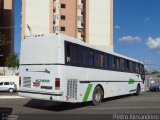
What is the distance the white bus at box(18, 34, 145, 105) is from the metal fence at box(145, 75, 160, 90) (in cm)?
3216

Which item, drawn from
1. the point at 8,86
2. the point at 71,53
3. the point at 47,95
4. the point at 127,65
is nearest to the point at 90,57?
the point at 71,53

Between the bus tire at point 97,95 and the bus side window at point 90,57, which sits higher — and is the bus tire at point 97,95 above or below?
below

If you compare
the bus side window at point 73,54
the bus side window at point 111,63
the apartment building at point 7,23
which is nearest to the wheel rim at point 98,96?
the bus side window at point 111,63

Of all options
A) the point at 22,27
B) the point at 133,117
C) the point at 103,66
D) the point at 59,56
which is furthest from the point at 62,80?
the point at 22,27

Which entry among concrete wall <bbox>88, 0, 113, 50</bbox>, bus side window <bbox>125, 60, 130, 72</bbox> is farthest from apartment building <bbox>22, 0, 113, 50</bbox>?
bus side window <bbox>125, 60, 130, 72</bbox>

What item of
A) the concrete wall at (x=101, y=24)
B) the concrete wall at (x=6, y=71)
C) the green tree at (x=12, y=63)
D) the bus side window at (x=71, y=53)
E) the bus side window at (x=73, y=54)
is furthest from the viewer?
the concrete wall at (x=101, y=24)

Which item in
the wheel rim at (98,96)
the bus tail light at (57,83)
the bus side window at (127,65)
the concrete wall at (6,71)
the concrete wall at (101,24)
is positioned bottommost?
the wheel rim at (98,96)

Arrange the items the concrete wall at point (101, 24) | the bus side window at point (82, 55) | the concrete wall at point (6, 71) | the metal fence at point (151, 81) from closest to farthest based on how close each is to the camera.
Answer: the bus side window at point (82, 55) → the metal fence at point (151, 81) → the concrete wall at point (6, 71) → the concrete wall at point (101, 24)

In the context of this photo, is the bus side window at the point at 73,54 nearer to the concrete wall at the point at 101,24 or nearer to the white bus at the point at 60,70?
the white bus at the point at 60,70

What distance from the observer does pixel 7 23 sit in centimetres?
8038

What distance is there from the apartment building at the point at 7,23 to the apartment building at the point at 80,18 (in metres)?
11.4

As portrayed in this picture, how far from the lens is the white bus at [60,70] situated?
47.6ft

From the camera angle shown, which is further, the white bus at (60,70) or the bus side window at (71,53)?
the bus side window at (71,53)

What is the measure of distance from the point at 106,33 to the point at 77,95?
5872 centimetres
